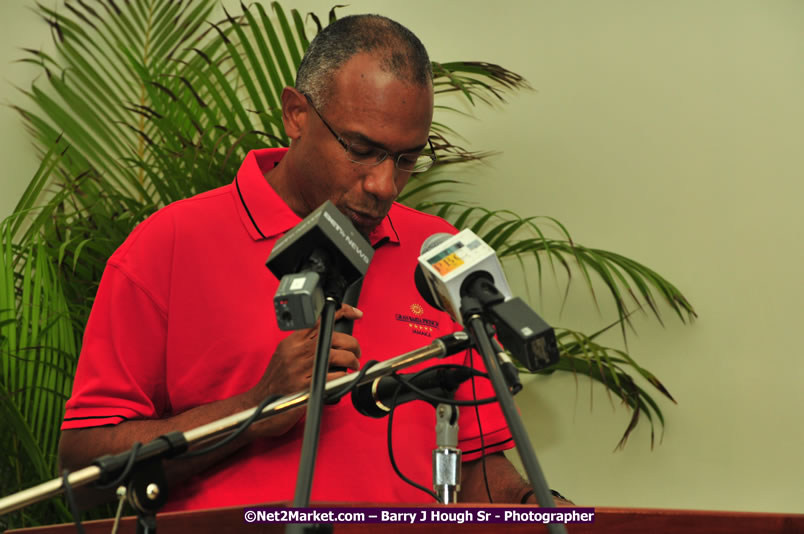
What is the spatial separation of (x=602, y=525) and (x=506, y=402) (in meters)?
0.21

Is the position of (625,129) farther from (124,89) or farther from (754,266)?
(124,89)

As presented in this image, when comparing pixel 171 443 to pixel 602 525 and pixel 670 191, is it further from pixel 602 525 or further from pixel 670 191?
pixel 670 191

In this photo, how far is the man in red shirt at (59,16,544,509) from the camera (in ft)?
4.87

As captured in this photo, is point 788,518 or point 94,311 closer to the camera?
point 788,518

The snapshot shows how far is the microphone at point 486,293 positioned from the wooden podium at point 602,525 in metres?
0.17

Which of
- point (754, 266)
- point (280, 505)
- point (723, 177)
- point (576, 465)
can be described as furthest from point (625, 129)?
point (280, 505)

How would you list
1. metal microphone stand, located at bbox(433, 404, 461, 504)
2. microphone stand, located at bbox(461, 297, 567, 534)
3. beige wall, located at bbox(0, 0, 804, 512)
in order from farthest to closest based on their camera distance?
beige wall, located at bbox(0, 0, 804, 512) → metal microphone stand, located at bbox(433, 404, 461, 504) → microphone stand, located at bbox(461, 297, 567, 534)

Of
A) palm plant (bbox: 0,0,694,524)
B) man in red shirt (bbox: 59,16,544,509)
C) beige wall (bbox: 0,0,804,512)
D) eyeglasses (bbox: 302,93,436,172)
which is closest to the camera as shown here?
man in red shirt (bbox: 59,16,544,509)

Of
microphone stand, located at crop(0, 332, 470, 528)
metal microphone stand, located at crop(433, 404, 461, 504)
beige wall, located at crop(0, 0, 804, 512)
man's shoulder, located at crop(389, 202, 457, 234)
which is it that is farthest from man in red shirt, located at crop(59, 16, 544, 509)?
beige wall, located at crop(0, 0, 804, 512)

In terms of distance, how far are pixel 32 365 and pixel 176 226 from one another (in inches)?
36.2

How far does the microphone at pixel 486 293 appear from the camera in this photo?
807mm

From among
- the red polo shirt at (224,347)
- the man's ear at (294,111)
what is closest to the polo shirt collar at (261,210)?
the red polo shirt at (224,347)

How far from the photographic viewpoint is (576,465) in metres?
2.82

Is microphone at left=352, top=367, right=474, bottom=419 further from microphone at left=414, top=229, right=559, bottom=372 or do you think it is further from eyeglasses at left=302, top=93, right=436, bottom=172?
eyeglasses at left=302, top=93, right=436, bottom=172
